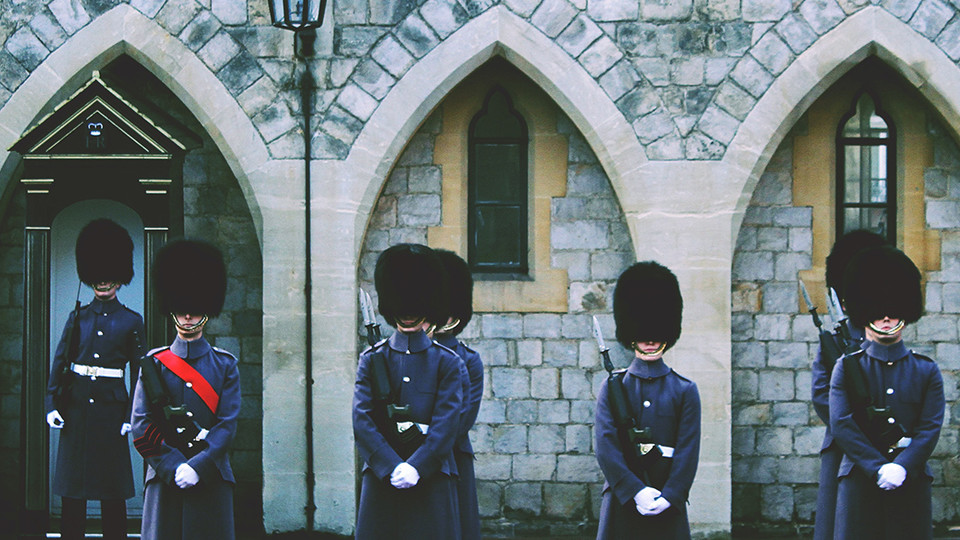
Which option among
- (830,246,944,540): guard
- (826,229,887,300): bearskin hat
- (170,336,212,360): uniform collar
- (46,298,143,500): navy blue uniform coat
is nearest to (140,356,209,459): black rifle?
(170,336,212,360): uniform collar

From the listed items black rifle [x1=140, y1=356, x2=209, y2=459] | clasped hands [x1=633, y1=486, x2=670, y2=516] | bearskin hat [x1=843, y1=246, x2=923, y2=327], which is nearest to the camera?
clasped hands [x1=633, y1=486, x2=670, y2=516]

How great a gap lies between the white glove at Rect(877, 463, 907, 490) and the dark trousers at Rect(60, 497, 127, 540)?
3.33m

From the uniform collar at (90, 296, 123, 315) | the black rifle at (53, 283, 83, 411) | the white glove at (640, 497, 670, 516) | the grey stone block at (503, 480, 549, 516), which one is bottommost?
the grey stone block at (503, 480, 549, 516)

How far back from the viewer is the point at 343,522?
6.27 meters

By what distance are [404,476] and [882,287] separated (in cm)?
197

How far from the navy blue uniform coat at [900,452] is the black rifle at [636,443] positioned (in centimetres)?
76

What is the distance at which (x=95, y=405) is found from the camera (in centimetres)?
538

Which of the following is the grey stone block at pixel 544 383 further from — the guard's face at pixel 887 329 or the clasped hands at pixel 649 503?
the clasped hands at pixel 649 503

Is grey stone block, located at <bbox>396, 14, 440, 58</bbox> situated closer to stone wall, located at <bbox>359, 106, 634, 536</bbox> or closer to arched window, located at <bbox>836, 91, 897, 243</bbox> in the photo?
stone wall, located at <bbox>359, 106, 634, 536</bbox>

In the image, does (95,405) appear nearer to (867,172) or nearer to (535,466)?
(535,466)

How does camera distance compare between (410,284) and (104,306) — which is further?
(104,306)

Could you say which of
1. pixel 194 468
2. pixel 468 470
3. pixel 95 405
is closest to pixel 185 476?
pixel 194 468

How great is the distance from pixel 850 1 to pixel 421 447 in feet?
11.8

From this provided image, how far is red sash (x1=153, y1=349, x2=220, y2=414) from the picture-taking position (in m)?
4.30
